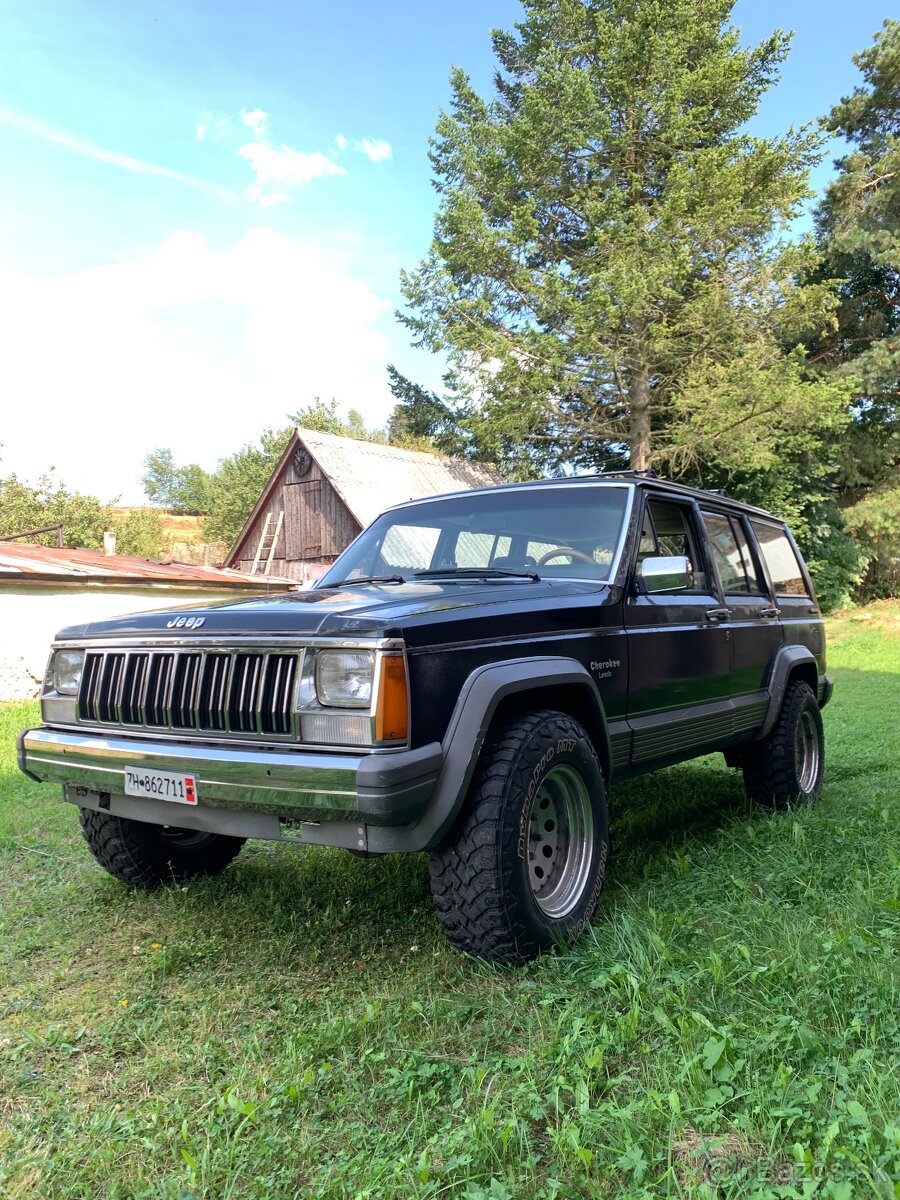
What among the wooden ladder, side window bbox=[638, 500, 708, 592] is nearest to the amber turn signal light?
side window bbox=[638, 500, 708, 592]

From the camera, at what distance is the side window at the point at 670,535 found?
412 cm

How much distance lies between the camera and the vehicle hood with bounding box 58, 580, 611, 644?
2680 millimetres

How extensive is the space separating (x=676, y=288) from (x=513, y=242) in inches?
164

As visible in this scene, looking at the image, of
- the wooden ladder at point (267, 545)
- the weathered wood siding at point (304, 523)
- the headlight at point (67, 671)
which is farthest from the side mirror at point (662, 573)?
the wooden ladder at point (267, 545)

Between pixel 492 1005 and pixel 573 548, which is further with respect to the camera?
pixel 573 548

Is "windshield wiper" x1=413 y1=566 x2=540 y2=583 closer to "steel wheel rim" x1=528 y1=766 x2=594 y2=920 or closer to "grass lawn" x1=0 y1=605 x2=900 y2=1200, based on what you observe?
"steel wheel rim" x1=528 y1=766 x2=594 y2=920

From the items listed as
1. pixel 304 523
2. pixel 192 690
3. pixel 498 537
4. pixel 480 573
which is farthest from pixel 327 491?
pixel 192 690

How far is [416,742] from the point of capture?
2615mm

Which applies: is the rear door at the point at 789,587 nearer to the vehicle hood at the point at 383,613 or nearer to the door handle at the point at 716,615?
the door handle at the point at 716,615

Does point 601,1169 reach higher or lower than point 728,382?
lower

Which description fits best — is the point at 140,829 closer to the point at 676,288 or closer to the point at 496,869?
the point at 496,869

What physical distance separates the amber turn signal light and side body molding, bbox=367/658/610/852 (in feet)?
0.63

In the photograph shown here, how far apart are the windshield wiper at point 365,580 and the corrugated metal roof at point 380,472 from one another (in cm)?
2196

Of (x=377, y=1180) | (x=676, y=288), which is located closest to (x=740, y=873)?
(x=377, y=1180)
